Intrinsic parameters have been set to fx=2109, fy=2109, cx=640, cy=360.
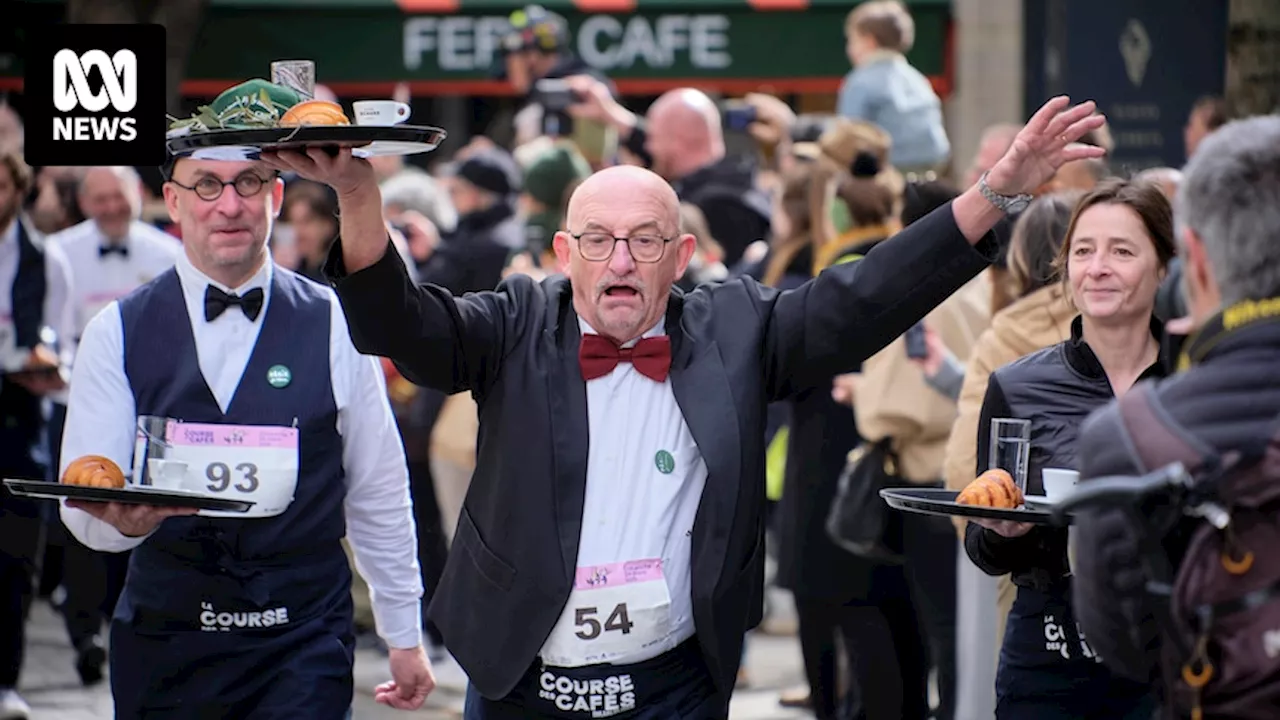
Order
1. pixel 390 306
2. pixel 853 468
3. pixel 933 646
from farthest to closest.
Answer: pixel 933 646, pixel 853 468, pixel 390 306

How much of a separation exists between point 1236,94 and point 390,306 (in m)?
7.92

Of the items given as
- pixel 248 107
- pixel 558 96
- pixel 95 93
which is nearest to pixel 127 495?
pixel 248 107

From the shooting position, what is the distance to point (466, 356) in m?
4.79

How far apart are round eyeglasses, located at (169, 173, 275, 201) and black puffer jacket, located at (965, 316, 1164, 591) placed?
2017 millimetres

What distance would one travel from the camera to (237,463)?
5359 millimetres

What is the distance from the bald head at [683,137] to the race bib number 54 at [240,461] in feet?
20.2

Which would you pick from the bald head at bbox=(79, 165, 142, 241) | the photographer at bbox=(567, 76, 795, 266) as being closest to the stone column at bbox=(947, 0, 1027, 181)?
the photographer at bbox=(567, 76, 795, 266)

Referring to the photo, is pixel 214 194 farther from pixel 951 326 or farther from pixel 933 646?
pixel 933 646

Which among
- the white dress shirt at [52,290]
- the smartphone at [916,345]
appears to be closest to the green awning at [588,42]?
the white dress shirt at [52,290]

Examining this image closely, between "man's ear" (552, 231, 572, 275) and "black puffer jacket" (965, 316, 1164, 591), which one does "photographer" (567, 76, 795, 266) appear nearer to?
"black puffer jacket" (965, 316, 1164, 591)

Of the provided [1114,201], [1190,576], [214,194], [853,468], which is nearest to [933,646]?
[853,468]

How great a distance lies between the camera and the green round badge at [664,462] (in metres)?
Result: 4.77

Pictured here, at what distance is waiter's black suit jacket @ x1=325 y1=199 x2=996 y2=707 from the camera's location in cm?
461

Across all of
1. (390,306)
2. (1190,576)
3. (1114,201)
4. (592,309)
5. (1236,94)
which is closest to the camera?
(1190,576)
